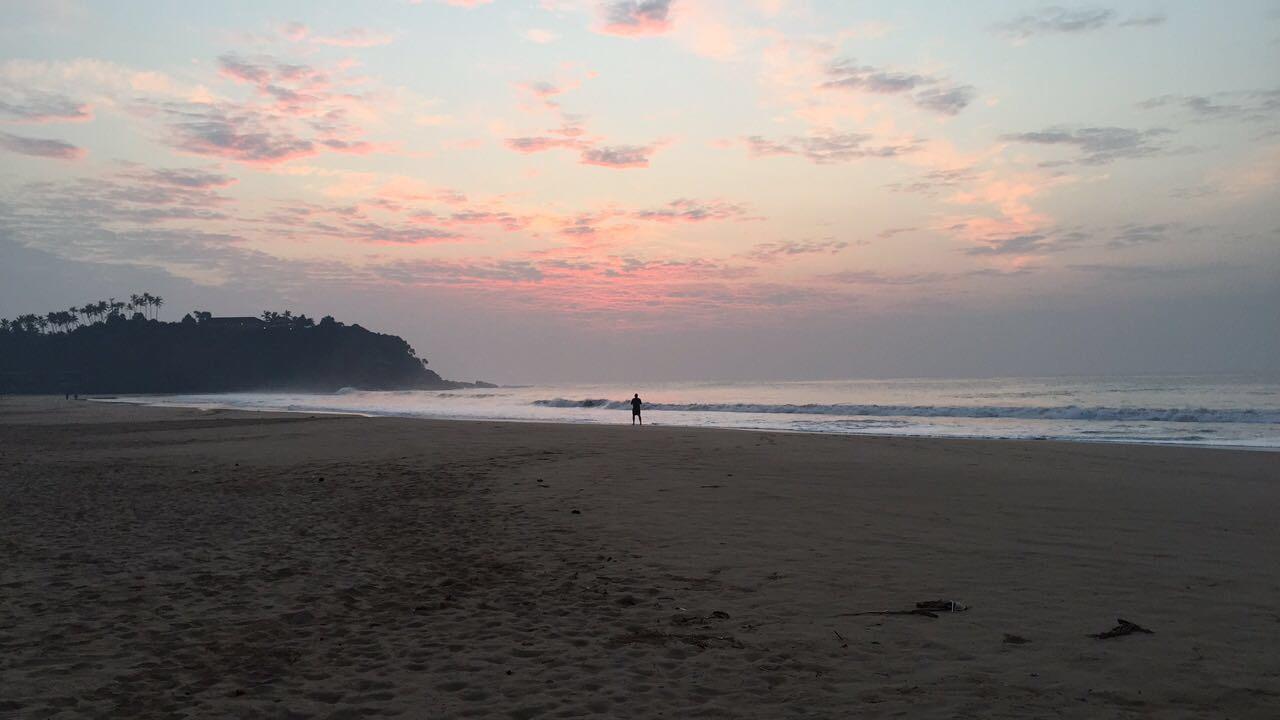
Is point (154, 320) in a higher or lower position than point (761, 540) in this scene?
higher

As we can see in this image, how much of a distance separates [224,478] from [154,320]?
8023 inches

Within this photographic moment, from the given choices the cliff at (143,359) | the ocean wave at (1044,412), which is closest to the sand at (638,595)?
the ocean wave at (1044,412)

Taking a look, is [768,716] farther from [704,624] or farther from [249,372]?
[249,372]

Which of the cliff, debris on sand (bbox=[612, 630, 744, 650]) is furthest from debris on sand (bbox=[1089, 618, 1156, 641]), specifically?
the cliff

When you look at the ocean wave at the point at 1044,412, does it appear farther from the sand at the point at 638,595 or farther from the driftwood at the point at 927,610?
the driftwood at the point at 927,610

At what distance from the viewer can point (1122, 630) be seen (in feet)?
21.7

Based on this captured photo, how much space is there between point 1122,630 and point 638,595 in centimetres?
437

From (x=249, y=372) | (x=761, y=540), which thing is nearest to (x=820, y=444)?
(x=761, y=540)

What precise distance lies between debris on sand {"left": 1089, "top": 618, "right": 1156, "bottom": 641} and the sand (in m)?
0.12

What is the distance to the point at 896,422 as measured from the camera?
41125 mm

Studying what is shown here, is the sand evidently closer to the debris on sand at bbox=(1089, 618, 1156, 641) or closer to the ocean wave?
the debris on sand at bbox=(1089, 618, 1156, 641)

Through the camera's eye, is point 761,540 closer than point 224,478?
Yes

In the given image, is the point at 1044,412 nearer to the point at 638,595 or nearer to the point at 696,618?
the point at 638,595

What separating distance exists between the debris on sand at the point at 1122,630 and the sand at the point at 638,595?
123mm
